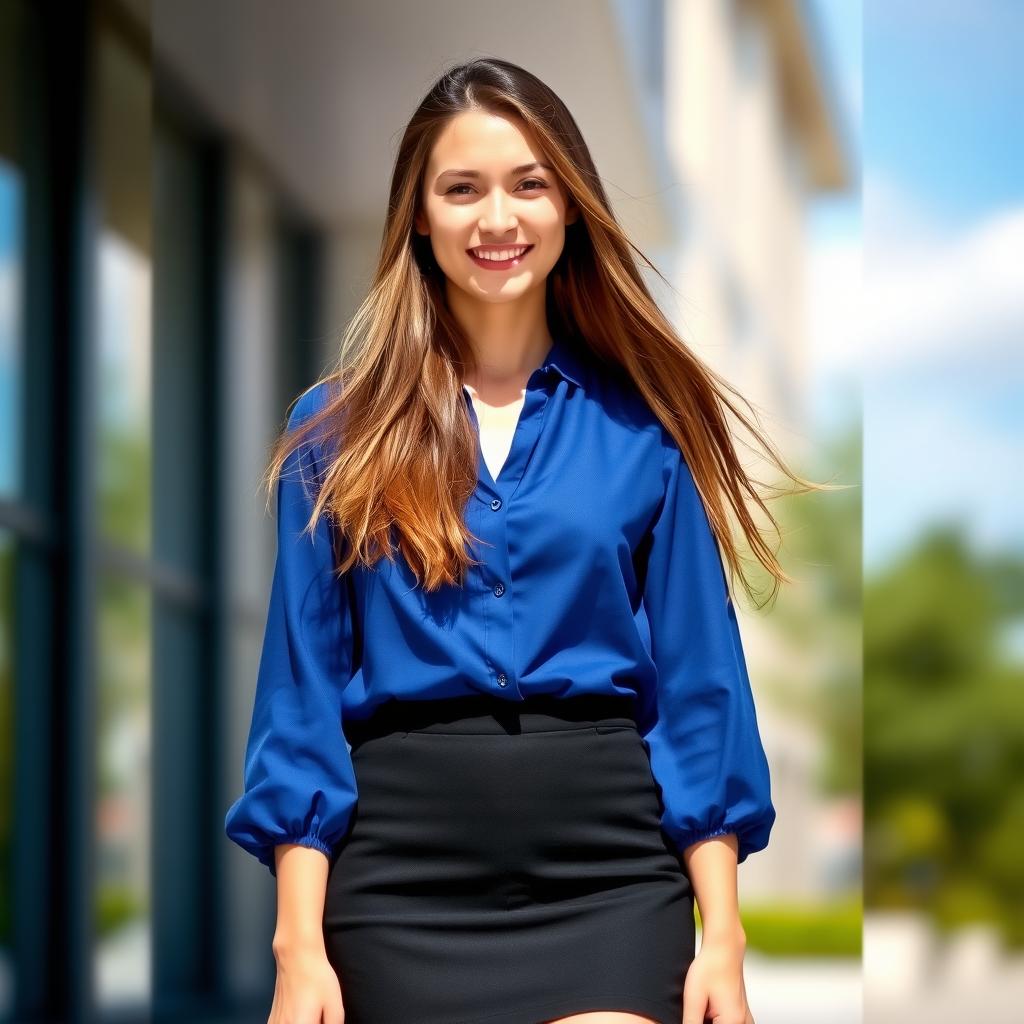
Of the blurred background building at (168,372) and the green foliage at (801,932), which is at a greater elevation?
the blurred background building at (168,372)

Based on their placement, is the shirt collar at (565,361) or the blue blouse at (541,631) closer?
the blue blouse at (541,631)

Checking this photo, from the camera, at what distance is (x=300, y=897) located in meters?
1.67

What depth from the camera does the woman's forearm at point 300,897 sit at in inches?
65.7

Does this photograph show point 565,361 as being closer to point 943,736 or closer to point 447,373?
point 447,373

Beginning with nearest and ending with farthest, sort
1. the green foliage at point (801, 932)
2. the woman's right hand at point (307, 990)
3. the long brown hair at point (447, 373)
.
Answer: the woman's right hand at point (307, 990)
the long brown hair at point (447, 373)
the green foliage at point (801, 932)

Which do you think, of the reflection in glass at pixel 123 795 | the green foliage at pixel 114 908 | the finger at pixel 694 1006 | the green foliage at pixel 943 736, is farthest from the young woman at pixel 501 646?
the green foliage at pixel 943 736

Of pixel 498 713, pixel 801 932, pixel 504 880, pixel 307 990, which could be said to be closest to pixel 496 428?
pixel 498 713

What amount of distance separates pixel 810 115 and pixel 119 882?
16.6 metres

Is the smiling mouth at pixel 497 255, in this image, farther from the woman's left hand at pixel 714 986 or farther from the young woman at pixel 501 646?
the woman's left hand at pixel 714 986

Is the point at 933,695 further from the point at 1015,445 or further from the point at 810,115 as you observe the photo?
the point at 1015,445

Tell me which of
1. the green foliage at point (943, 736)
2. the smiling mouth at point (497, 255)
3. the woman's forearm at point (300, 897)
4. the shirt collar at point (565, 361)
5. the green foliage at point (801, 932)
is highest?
the smiling mouth at point (497, 255)

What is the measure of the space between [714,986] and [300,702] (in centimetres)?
47

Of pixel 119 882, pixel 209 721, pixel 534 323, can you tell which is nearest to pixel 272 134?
pixel 209 721

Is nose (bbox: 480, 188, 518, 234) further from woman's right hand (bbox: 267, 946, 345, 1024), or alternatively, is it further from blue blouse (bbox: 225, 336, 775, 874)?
woman's right hand (bbox: 267, 946, 345, 1024)
